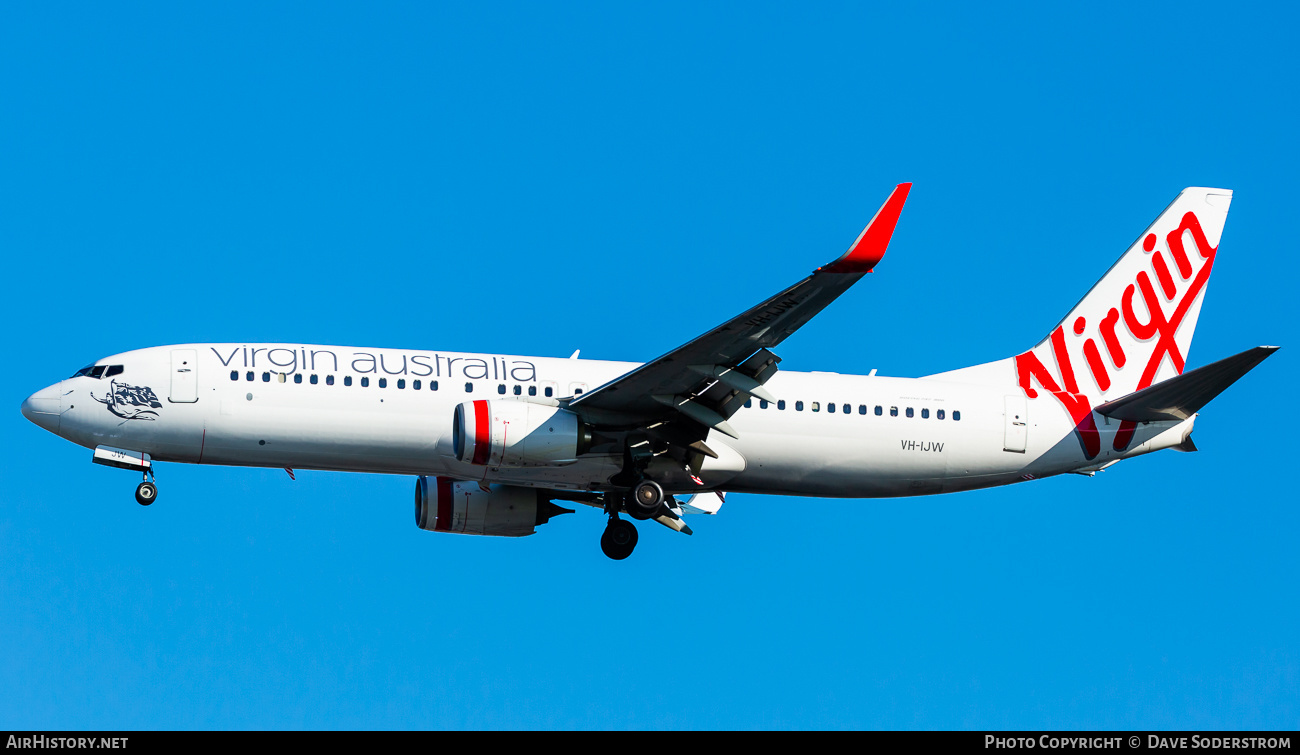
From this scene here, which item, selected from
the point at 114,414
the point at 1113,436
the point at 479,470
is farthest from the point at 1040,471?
the point at 114,414

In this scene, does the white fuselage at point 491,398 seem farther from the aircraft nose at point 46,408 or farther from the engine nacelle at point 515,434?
the engine nacelle at point 515,434

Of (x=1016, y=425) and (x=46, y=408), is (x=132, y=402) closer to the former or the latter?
(x=46, y=408)

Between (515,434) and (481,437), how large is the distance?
29.0 inches

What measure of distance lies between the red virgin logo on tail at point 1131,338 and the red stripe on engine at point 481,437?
43.8 feet

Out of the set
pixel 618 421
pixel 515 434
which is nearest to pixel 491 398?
pixel 515 434

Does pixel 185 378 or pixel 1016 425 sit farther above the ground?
pixel 185 378

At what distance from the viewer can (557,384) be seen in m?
32.3

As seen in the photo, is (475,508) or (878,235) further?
(475,508)

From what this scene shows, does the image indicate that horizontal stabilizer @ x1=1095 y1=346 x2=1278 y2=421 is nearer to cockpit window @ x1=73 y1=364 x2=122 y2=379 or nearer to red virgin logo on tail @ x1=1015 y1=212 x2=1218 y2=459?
red virgin logo on tail @ x1=1015 y1=212 x2=1218 y2=459

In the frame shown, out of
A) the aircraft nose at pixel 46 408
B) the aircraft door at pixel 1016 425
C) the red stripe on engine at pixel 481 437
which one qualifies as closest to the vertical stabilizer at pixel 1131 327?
the aircraft door at pixel 1016 425

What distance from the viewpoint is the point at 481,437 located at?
1174 inches

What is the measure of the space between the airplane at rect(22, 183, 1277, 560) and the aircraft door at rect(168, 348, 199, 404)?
1.5 inches

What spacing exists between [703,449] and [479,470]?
494 cm

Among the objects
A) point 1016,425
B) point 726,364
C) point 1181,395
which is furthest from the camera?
point 1016,425
